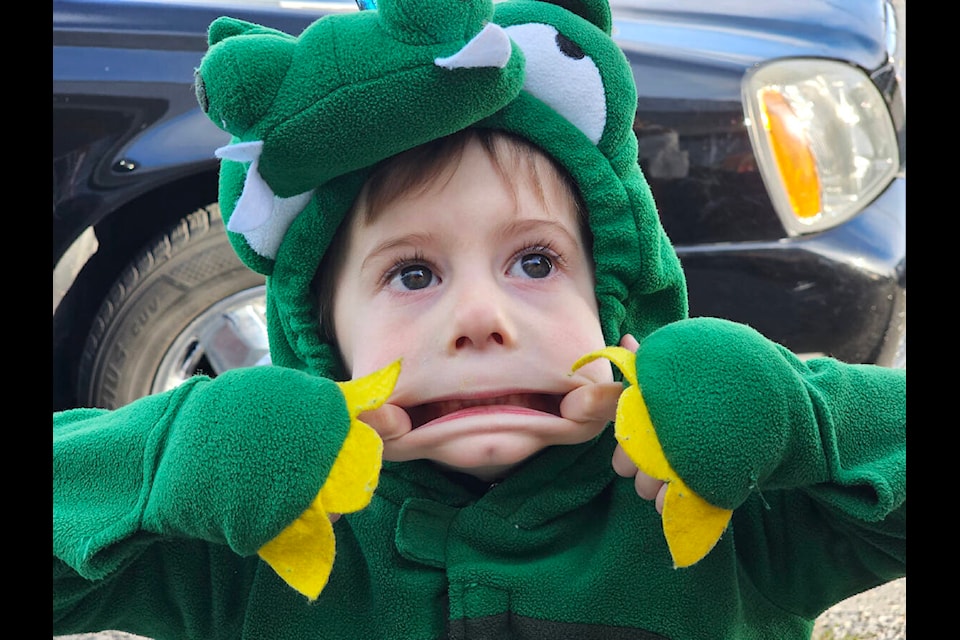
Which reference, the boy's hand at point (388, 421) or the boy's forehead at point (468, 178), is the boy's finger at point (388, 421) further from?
the boy's forehead at point (468, 178)

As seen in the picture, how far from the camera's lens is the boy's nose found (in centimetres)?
143

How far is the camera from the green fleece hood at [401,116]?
142 centimetres

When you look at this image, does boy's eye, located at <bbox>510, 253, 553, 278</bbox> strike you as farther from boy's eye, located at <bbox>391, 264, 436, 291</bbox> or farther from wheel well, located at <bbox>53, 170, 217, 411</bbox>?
wheel well, located at <bbox>53, 170, 217, 411</bbox>

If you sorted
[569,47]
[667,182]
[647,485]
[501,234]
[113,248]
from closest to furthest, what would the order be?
[647,485]
[501,234]
[569,47]
[667,182]
[113,248]

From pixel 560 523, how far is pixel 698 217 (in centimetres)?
152

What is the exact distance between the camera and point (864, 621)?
2.91 meters

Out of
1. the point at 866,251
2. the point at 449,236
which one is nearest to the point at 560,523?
the point at 449,236

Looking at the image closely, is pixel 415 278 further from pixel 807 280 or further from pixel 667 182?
pixel 807 280

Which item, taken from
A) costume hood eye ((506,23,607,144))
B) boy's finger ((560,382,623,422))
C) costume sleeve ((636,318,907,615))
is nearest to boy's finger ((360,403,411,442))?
boy's finger ((560,382,623,422))

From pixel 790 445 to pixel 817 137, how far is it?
1.87 m

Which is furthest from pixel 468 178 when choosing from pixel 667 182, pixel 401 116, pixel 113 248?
pixel 113 248

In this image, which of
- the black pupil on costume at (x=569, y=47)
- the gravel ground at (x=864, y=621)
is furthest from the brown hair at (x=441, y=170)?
the gravel ground at (x=864, y=621)

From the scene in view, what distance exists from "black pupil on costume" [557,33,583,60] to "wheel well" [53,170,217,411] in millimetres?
1601
